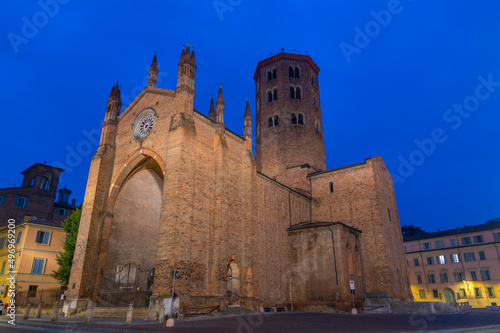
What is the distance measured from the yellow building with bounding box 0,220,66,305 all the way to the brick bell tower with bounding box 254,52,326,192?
69.5 ft

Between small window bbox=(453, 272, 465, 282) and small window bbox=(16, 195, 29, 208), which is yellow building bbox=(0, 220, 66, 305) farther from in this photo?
small window bbox=(453, 272, 465, 282)

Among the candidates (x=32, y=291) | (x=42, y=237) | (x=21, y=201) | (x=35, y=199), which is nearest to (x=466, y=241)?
(x=32, y=291)

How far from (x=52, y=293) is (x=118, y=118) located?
15.6 meters

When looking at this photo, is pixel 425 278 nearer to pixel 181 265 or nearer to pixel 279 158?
pixel 279 158

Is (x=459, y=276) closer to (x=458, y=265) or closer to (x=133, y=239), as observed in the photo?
(x=458, y=265)

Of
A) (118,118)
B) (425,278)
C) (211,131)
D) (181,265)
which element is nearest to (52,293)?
(118,118)

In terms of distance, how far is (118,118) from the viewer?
26.8m

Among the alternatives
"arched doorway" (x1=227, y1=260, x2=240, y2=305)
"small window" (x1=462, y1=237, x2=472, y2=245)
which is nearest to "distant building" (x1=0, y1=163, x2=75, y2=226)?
"arched doorway" (x1=227, y1=260, x2=240, y2=305)

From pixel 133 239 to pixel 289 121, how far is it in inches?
775

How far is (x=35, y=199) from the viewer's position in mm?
42938

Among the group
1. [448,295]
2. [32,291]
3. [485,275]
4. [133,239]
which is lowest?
[448,295]

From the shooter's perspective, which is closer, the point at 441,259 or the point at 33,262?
the point at 33,262

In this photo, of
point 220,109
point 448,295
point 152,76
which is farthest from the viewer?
point 448,295

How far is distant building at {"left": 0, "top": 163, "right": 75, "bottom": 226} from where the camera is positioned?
40.7 meters
